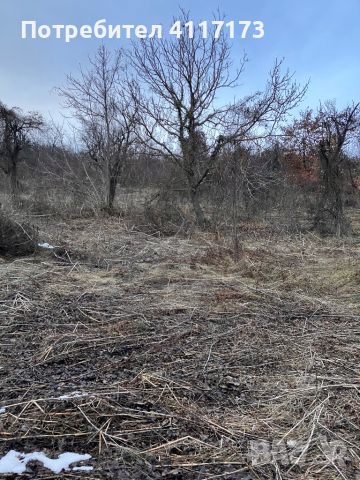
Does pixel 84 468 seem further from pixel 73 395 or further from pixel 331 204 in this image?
pixel 331 204

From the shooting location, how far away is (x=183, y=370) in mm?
3299

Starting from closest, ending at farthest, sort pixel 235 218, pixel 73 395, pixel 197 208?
pixel 73 395, pixel 235 218, pixel 197 208

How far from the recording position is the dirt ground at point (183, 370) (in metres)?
2.32

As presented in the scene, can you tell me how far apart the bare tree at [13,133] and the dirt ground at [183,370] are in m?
13.9

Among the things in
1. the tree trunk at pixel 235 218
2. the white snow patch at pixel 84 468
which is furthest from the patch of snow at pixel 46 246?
the white snow patch at pixel 84 468

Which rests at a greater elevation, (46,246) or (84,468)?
(46,246)

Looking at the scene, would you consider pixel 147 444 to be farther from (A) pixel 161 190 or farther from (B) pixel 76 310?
(A) pixel 161 190

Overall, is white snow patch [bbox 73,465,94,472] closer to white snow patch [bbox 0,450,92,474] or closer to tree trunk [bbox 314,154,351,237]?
white snow patch [bbox 0,450,92,474]

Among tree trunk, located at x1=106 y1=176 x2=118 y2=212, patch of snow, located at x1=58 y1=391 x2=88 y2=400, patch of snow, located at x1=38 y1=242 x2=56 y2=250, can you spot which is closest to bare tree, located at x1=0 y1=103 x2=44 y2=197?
tree trunk, located at x1=106 y1=176 x2=118 y2=212

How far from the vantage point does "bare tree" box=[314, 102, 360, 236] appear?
36.7ft

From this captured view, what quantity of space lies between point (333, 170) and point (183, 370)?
9.43 meters

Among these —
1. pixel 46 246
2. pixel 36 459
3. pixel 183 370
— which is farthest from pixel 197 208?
pixel 36 459

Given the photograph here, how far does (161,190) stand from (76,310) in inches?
348

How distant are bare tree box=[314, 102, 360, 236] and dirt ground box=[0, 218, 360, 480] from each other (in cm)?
465
